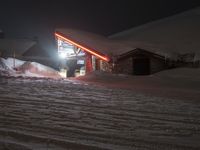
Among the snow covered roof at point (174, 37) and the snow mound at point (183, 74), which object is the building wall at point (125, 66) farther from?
the snow mound at point (183, 74)

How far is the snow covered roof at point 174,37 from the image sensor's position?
2865cm

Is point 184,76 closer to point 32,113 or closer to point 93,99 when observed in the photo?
point 93,99

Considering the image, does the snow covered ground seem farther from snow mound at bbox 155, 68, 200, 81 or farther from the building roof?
the building roof

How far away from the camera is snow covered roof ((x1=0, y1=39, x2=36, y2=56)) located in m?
50.2

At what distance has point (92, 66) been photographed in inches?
1158

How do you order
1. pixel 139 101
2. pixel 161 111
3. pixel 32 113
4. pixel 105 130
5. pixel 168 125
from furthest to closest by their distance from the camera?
pixel 139 101
pixel 161 111
pixel 32 113
pixel 168 125
pixel 105 130

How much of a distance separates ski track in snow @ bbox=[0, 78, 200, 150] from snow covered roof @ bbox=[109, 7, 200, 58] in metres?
17.1

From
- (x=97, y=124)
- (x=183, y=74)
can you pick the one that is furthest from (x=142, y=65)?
(x=97, y=124)

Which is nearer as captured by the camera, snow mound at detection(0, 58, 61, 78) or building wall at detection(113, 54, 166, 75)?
building wall at detection(113, 54, 166, 75)

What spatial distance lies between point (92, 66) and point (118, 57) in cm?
419

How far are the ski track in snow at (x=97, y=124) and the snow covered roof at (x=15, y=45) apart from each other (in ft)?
130

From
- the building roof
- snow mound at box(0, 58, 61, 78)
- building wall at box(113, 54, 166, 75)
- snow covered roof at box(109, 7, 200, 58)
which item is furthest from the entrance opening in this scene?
snow mound at box(0, 58, 61, 78)

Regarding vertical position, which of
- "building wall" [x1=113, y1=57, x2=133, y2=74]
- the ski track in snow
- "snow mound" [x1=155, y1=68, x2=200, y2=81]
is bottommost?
the ski track in snow

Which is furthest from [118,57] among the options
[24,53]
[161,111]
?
[24,53]
